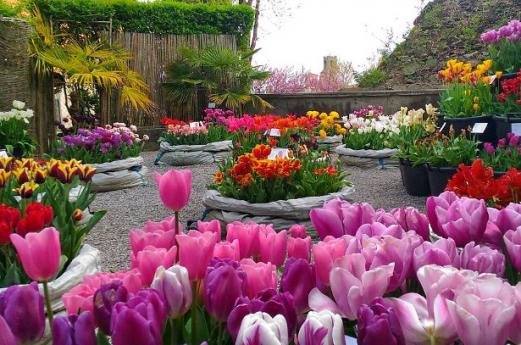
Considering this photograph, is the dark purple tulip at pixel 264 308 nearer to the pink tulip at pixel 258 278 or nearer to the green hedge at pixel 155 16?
the pink tulip at pixel 258 278

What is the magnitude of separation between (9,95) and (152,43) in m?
3.77

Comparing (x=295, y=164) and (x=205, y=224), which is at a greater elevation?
(x=205, y=224)

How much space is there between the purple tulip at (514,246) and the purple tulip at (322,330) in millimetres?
390

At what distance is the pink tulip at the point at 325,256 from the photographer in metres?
0.87

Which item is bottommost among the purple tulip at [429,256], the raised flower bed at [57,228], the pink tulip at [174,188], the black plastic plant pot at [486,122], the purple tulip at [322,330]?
the raised flower bed at [57,228]

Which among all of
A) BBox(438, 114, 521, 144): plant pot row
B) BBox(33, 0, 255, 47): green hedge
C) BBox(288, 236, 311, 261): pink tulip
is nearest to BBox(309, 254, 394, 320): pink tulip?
BBox(288, 236, 311, 261): pink tulip

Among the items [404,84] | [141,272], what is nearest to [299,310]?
[141,272]

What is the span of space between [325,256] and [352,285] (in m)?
0.08

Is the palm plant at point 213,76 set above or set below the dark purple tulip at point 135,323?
above

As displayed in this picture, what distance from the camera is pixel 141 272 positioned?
2.96 ft

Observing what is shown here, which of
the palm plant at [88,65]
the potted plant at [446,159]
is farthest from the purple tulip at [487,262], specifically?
the palm plant at [88,65]

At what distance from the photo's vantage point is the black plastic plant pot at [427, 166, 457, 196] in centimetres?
550

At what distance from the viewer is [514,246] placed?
932mm

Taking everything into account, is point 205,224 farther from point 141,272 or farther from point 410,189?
point 410,189
